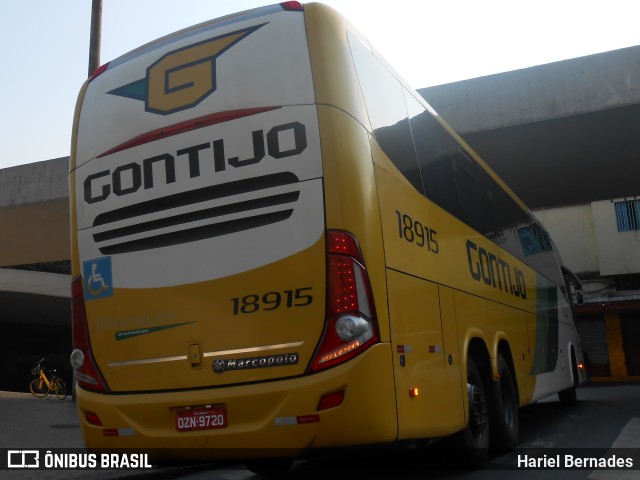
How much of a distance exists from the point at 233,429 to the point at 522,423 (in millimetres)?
7940

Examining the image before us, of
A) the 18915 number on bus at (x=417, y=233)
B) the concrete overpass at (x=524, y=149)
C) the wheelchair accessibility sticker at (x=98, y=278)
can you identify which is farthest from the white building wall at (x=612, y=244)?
the wheelchair accessibility sticker at (x=98, y=278)

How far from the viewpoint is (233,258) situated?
517 cm

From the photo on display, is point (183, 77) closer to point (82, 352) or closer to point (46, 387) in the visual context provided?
point (82, 352)

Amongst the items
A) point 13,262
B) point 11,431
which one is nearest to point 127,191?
point 11,431

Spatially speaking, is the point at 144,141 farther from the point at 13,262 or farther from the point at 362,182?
the point at 13,262

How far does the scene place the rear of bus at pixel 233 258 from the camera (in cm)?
484

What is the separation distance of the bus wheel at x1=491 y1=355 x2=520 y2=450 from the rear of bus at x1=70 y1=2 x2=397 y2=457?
2.90 m

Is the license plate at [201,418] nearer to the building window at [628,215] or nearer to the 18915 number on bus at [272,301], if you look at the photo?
the 18915 number on bus at [272,301]

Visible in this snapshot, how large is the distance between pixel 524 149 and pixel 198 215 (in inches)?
565

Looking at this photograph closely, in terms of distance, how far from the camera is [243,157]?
5215mm

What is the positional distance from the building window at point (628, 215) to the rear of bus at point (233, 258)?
2406 centimetres

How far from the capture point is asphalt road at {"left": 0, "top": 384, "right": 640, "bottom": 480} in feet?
22.2

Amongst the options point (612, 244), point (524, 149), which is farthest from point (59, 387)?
point (612, 244)

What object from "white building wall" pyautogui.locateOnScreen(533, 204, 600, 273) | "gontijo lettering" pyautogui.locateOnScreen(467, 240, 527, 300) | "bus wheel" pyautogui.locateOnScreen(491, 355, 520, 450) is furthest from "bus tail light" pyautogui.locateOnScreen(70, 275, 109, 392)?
"white building wall" pyautogui.locateOnScreen(533, 204, 600, 273)
